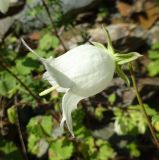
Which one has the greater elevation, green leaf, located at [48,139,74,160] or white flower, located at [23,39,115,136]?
white flower, located at [23,39,115,136]

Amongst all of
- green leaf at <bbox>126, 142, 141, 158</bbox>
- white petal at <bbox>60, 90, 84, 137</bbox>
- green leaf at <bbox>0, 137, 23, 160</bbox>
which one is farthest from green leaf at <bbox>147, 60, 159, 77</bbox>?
white petal at <bbox>60, 90, 84, 137</bbox>

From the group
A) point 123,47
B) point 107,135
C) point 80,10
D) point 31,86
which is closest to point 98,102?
point 107,135

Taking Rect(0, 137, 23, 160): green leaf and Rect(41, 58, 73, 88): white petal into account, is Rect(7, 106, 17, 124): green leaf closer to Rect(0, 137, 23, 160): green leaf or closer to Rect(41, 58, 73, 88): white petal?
Rect(0, 137, 23, 160): green leaf

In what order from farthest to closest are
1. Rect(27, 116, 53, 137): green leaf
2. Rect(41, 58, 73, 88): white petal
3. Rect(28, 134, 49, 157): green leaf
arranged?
Rect(28, 134, 49, 157): green leaf → Rect(27, 116, 53, 137): green leaf → Rect(41, 58, 73, 88): white petal

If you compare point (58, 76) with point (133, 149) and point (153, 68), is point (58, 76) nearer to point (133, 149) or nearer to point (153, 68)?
point (133, 149)

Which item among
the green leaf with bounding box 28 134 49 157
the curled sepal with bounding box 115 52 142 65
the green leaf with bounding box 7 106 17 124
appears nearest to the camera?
the curled sepal with bounding box 115 52 142 65

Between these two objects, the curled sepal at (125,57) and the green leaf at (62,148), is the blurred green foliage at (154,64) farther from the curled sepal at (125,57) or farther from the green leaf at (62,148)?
the curled sepal at (125,57)

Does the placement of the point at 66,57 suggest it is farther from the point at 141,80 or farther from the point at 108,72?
the point at 141,80

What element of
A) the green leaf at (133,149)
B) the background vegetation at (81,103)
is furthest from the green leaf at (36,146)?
the green leaf at (133,149)
